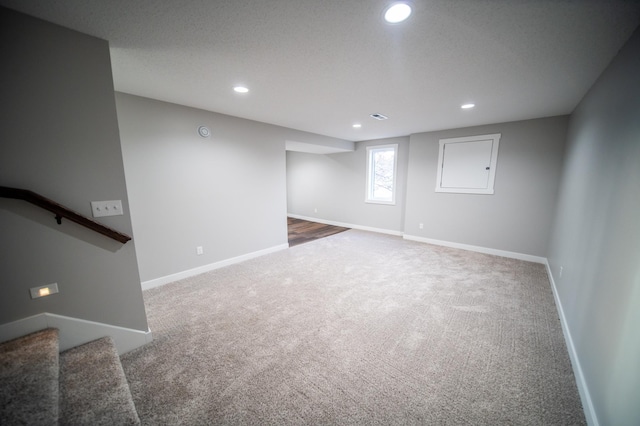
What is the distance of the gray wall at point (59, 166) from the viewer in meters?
1.35

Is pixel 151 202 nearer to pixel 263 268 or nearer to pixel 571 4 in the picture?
pixel 263 268

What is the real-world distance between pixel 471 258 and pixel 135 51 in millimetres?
5176

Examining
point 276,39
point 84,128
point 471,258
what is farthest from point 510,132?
point 84,128

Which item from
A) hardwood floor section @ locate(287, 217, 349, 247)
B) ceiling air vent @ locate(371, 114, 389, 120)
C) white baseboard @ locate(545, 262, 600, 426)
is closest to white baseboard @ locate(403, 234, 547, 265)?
white baseboard @ locate(545, 262, 600, 426)

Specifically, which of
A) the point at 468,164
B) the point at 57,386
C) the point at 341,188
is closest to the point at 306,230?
the point at 341,188

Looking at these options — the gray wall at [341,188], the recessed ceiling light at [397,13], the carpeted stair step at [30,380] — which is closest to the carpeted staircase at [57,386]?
the carpeted stair step at [30,380]

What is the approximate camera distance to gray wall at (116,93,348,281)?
2775 mm

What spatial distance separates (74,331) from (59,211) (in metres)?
0.87

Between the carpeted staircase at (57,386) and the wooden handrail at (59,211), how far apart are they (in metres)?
0.70

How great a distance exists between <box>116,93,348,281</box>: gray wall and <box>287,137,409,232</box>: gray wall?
7.87 ft

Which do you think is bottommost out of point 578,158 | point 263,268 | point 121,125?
point 263,268

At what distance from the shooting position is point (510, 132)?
3.86 m

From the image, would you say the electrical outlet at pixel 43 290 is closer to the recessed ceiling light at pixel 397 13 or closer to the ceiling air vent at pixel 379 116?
the recessed ceiling light at pixel 397 13

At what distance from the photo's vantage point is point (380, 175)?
595cm
